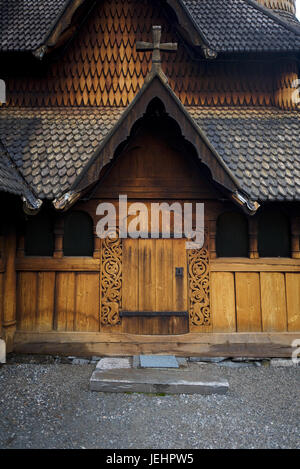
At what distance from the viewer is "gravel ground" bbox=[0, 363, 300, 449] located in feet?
9.48

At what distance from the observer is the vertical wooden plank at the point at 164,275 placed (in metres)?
4.98

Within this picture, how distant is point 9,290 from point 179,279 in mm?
2869

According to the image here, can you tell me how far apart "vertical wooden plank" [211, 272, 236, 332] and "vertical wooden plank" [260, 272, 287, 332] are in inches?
21.2

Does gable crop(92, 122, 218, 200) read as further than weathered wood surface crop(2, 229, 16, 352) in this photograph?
Yes

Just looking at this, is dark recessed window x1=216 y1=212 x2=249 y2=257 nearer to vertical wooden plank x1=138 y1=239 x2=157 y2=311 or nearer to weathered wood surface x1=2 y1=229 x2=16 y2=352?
vertical wooden plank x1=138 y1=239 x2=157 y2=311

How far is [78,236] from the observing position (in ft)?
16.9

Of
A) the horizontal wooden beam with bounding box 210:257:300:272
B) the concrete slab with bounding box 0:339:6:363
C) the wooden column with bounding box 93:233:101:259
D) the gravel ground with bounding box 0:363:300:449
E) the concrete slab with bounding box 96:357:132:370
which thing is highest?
the wooden column with bounding box 93:233:101:259

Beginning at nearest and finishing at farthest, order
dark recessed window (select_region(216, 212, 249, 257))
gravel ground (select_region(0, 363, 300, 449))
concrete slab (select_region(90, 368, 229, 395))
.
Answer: gravel ground (select_region(0, 363, 300, 449)) → concrete slab (select_region(90, 368, 229, 395)) → dark recessed window (select_region(216, 212, 249, 257))

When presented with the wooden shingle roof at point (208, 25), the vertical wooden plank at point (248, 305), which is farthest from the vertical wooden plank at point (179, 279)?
the wooden shingle roof at point (208, 25)

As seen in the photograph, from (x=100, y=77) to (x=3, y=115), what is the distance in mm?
2155

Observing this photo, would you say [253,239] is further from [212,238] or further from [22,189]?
[22,189]

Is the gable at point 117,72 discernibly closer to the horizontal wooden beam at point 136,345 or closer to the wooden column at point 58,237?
the wooden column at point 58,237

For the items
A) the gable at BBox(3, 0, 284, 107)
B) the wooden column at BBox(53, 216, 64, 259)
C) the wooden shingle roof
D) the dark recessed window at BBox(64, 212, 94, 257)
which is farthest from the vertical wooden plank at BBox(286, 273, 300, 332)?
the wooden shingle roof
